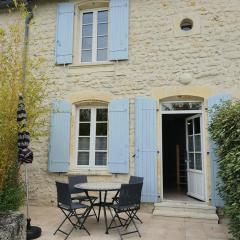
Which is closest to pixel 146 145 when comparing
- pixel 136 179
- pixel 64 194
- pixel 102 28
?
pixel 136 179

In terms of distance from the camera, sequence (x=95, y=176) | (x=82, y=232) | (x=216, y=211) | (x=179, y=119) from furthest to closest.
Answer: (x=179, y=119)
(x=95, y=176)
(x=216, y=211)
(x=82, y=232)

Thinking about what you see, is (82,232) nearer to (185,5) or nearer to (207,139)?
(207,139)

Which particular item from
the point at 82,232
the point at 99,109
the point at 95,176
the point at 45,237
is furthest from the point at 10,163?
the point at 99,109

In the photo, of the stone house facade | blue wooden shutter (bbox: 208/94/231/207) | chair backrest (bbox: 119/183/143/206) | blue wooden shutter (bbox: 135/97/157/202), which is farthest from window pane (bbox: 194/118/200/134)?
chair backrest (bbox: 119/183/143/206)

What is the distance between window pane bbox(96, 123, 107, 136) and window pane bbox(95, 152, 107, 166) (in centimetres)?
50

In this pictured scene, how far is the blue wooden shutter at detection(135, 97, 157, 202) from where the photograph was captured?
21.1 feet

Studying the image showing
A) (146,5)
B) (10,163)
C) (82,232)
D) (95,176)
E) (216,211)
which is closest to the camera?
(10,163)

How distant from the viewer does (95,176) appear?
6.75m

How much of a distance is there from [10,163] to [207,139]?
416 cm

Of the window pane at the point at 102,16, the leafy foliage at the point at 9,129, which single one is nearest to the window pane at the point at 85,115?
the leafy foliage at the point at 9,129

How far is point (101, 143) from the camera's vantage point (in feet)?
23.2

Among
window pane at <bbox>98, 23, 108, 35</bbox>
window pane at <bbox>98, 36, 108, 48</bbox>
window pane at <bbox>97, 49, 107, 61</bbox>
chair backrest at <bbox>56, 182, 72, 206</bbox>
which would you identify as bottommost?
chair backrest at <bbox>56, 182, 72, 206</bbox>

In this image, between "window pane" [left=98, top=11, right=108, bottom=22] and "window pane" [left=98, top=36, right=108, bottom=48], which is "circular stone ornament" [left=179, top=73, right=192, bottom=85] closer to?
"window pane" [left=98, top=36, right=108, bottom=48]

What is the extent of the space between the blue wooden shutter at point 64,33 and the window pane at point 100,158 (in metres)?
2.51
